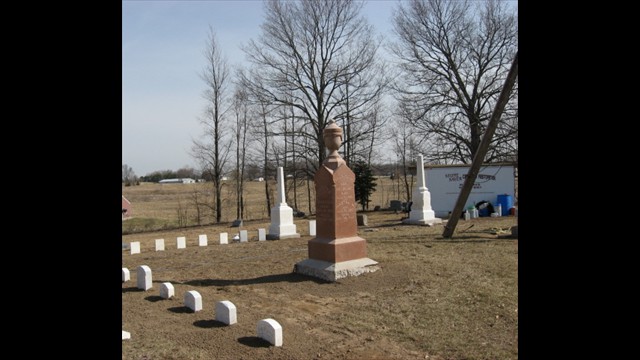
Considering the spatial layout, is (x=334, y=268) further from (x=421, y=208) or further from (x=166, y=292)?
(x=421, y=208)

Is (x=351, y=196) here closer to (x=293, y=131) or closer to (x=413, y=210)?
(x=413, y=210)

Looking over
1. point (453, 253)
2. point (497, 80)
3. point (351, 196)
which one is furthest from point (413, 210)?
point (497, 80)

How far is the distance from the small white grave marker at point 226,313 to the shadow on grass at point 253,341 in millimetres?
524

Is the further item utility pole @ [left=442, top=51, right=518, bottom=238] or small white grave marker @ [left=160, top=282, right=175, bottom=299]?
utility pole @ [left=442, top=51, right=518, bottom=238]

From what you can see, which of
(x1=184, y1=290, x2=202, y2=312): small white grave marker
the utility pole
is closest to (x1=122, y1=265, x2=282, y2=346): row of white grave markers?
(x1=184, y1=290, x2=202, y2=312): small white grave marker

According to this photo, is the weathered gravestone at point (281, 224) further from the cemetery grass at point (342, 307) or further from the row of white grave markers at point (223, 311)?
the row of white grave markers at point (223, 311)

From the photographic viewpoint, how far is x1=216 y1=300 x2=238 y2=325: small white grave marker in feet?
18.6

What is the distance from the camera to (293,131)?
28.4 m

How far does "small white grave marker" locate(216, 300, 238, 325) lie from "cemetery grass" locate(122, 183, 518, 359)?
93 mm

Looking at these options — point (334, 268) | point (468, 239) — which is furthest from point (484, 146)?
point (334, 268)

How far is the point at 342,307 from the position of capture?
6.58 meters

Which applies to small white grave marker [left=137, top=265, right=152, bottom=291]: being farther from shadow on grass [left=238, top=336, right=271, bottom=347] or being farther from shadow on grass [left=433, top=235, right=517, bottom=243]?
shadow on grass [left=433, top=235, right=517, bottom=243]

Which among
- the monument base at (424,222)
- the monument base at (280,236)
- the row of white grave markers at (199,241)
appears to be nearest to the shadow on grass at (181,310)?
the row of white grave markers at (199,241)
